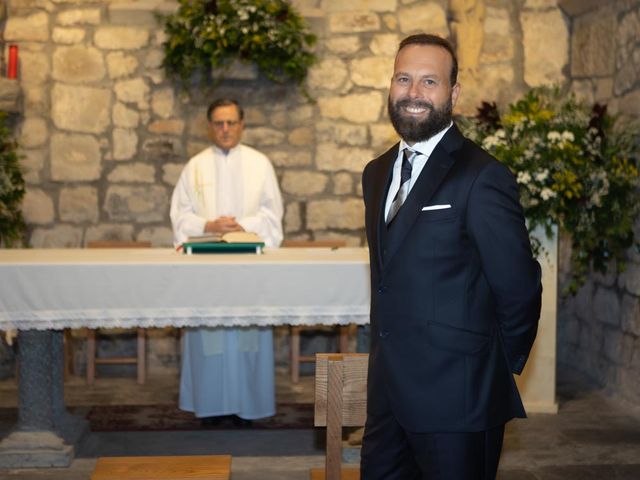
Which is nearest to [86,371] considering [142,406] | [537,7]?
[142,406]

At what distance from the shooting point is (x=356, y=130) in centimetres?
688

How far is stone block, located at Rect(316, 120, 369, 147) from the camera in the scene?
686 cm

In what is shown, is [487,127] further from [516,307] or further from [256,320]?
[516,307]

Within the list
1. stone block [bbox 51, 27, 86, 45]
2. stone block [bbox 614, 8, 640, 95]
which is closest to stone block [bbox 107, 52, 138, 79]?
stone block [bbox 51, 27, 86, 45]

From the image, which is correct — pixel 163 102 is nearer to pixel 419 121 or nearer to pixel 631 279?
pixel 631 279

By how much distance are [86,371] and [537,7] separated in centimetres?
419

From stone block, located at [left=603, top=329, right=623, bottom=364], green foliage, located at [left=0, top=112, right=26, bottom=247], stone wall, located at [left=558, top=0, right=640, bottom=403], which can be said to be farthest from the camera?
stone block, located at [left=603, top=329, right=623, bottom=364]

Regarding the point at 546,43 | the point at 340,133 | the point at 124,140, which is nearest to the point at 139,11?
the point at 124,140

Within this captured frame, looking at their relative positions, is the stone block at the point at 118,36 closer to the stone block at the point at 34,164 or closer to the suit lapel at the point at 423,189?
the stone block at the point at 34,164

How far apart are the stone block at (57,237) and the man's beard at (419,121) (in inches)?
192

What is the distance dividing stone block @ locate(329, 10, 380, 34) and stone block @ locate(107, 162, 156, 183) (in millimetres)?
1676

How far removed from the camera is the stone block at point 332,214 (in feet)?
22.6

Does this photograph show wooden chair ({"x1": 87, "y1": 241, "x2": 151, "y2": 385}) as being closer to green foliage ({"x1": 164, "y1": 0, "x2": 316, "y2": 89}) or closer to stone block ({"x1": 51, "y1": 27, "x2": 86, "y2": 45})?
green foliage ({"x1": 164, "y1": 0, "x2": 316, "y2": 89})

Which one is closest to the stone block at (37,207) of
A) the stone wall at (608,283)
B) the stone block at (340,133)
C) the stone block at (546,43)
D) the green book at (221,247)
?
the stone block at (340,133)
